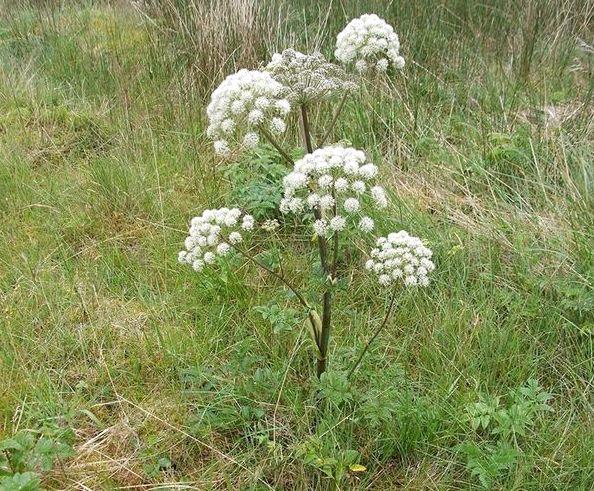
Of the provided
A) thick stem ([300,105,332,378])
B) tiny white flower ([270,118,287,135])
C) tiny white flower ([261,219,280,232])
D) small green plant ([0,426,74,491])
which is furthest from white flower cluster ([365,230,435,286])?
small green plant ([0,426,74,491])

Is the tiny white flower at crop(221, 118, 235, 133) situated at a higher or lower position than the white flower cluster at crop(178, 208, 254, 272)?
higher

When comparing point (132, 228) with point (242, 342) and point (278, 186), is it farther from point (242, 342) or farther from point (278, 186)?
point (242, 342)

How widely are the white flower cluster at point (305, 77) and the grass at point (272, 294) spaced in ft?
2.60

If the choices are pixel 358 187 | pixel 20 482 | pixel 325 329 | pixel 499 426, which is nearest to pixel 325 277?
pixel 325 329

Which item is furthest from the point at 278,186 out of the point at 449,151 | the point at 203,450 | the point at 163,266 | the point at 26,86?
the point at 26,86

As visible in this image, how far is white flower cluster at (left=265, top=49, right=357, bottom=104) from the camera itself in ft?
5.49

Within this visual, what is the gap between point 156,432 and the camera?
1994mm

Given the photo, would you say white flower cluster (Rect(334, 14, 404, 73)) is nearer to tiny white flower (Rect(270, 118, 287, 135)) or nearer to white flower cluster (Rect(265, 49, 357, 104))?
white flower cluster (Rect(265, 49, 357, 104))

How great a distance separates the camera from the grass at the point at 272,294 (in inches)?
74.3

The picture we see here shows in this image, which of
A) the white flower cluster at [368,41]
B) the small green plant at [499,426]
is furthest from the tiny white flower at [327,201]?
the small green plant at [499,426]

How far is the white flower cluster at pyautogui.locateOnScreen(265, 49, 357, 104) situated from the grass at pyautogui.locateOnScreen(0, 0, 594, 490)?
791 mm

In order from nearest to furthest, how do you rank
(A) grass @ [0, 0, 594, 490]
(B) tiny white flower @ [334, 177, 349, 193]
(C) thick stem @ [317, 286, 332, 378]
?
(B) tiny white flower @ [334, 177, 349, 193] < (C) thick stem @ [317, 286, 332, 378] < (A) grass @ [0, 0, 594, 490]

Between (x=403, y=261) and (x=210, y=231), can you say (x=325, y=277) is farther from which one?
(x=210, y=231)

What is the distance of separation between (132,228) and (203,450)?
1.51 meters
